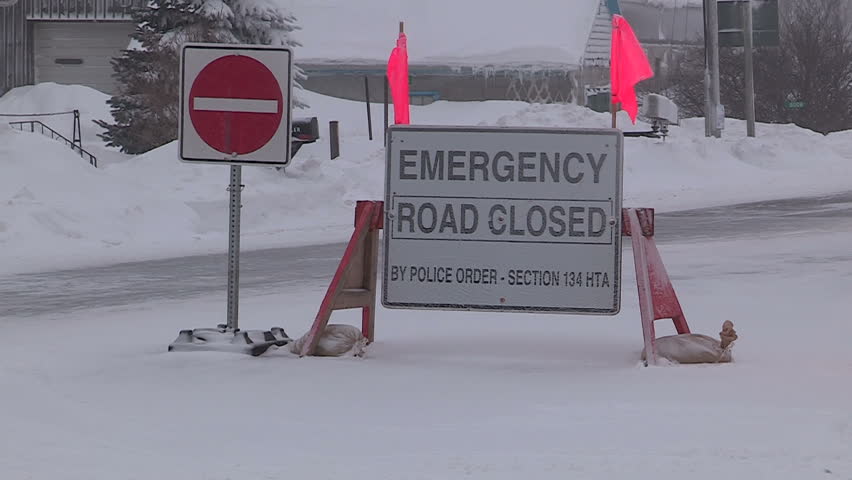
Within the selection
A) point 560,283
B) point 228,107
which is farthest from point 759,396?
point 228,107

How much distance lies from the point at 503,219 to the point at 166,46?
83.8 feet

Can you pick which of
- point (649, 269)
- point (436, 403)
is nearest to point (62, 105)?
point (649, 269)

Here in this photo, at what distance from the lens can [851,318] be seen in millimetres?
9430

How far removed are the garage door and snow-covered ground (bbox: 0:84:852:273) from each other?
1493 cm

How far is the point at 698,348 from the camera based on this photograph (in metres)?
7.58

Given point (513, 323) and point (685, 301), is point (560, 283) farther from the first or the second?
point (685, 301)

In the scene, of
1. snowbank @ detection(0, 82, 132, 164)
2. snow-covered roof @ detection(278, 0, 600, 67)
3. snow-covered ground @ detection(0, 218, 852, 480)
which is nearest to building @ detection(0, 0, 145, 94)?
snowbank @ detection(0, 82, 132, 164)

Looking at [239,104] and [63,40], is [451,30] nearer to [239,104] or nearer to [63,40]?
[63,40]

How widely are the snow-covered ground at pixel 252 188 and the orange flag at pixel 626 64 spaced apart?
5.62 feet

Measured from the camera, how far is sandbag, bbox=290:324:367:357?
7.91 meters

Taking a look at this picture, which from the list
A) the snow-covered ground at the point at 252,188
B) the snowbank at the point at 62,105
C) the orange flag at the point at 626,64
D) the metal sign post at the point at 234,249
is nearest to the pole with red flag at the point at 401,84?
the snow-covered ground at the point at 252,188

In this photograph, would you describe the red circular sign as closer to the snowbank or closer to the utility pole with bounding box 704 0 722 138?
the utility pole with bounding box 704 0 722 138

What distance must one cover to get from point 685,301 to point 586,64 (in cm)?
3763

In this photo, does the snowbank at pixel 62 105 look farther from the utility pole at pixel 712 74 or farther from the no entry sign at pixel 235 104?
the no entry sign at pixel 235 104
